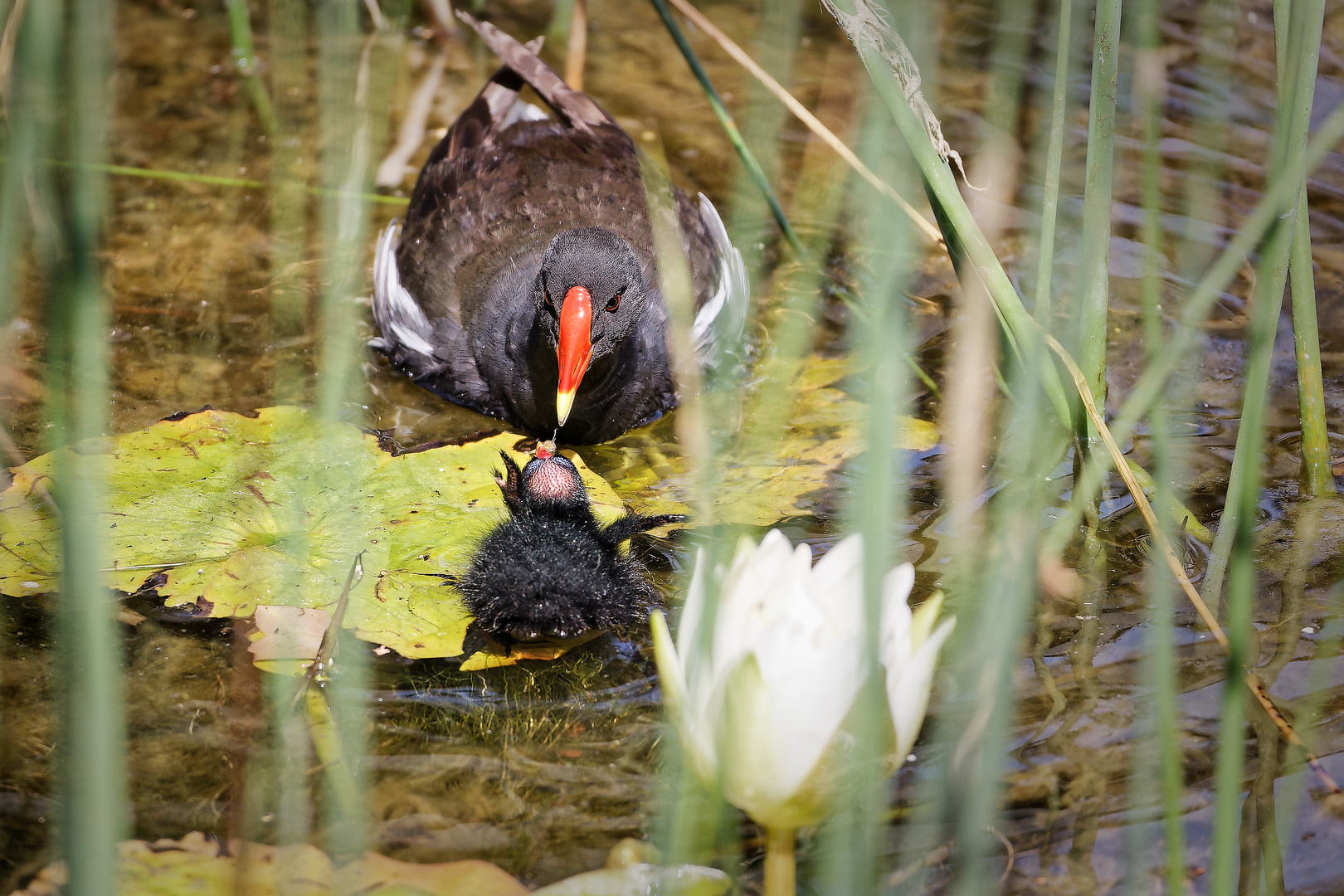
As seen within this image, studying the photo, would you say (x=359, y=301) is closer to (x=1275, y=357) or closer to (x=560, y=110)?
(x=560, y=110)

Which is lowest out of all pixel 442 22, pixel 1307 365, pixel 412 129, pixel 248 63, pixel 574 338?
pixel 1307 365

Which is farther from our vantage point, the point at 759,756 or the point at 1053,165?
the point at 1053,165

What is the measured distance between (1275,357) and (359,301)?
2.48 m

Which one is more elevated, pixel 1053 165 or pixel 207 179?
pixel 207 179

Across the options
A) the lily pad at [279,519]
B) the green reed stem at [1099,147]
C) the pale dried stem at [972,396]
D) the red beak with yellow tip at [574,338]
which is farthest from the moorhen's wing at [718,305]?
the green reed stem at [1099,147]

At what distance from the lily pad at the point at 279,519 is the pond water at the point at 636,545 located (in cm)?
8

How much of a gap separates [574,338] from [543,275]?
22 cm

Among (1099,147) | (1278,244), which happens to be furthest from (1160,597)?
(1099,147)

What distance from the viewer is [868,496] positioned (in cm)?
101

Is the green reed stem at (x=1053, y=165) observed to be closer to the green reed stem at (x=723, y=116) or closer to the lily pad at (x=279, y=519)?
the green reed stem at (x=723, y=116)

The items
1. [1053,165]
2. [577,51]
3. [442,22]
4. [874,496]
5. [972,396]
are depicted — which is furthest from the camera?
[442,22]

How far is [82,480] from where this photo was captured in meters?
1.01

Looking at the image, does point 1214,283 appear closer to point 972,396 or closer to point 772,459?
point 972,396

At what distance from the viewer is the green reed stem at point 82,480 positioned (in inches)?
36.9
